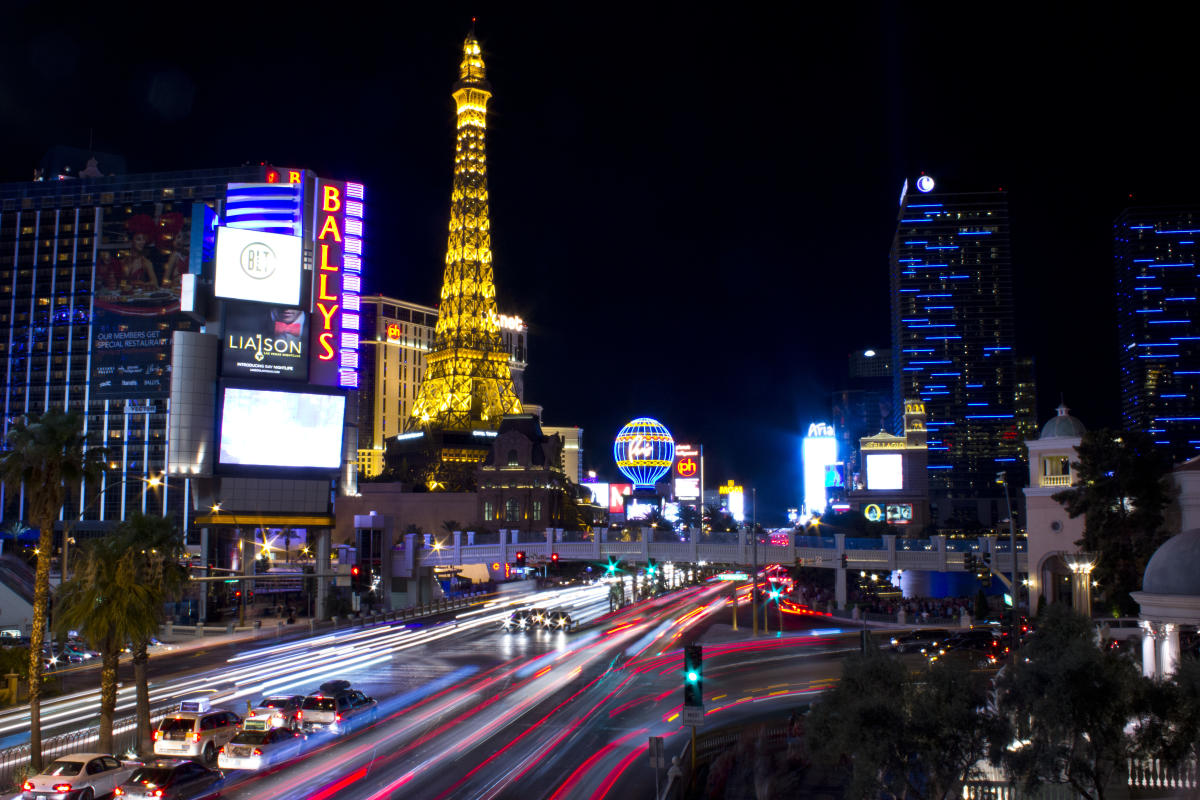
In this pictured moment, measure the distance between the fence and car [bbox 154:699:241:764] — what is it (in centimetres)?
185

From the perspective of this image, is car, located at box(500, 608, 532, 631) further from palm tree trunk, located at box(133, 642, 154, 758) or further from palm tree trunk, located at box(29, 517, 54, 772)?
palm tree trunk, located at box(29, 517, 54, 772)

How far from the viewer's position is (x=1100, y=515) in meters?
40.7

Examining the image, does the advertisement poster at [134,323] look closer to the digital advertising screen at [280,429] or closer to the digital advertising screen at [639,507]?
the digital advertising screen at [280,429]

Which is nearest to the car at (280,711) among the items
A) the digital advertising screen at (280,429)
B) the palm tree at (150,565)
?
the palm tree at (150,565)

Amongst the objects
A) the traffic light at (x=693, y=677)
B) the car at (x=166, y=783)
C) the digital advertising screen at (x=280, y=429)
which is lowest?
the car at (x=166, y=783)

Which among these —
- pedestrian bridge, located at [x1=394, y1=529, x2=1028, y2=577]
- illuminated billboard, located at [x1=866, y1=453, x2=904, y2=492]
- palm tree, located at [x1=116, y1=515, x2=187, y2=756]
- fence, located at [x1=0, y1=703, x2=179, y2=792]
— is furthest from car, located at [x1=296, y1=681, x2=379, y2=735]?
illuminated billboard, located at [x1=866, y1=453, x2=904, y2=492]

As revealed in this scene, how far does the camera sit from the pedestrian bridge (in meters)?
55.1

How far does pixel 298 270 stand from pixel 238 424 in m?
13.4

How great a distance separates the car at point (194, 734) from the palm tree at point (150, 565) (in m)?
1.50

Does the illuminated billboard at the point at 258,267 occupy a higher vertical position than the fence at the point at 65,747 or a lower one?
higher

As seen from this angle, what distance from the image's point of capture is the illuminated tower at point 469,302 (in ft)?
398

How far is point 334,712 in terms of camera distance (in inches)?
1216

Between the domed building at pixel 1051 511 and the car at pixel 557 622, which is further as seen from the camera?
the car at pixel 557 622

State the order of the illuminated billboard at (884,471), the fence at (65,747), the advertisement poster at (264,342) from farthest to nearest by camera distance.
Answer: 1. the illuminated billboard at (884,471)
2. the advertisement poster at (264,342)
3. the fence at (65,747)
